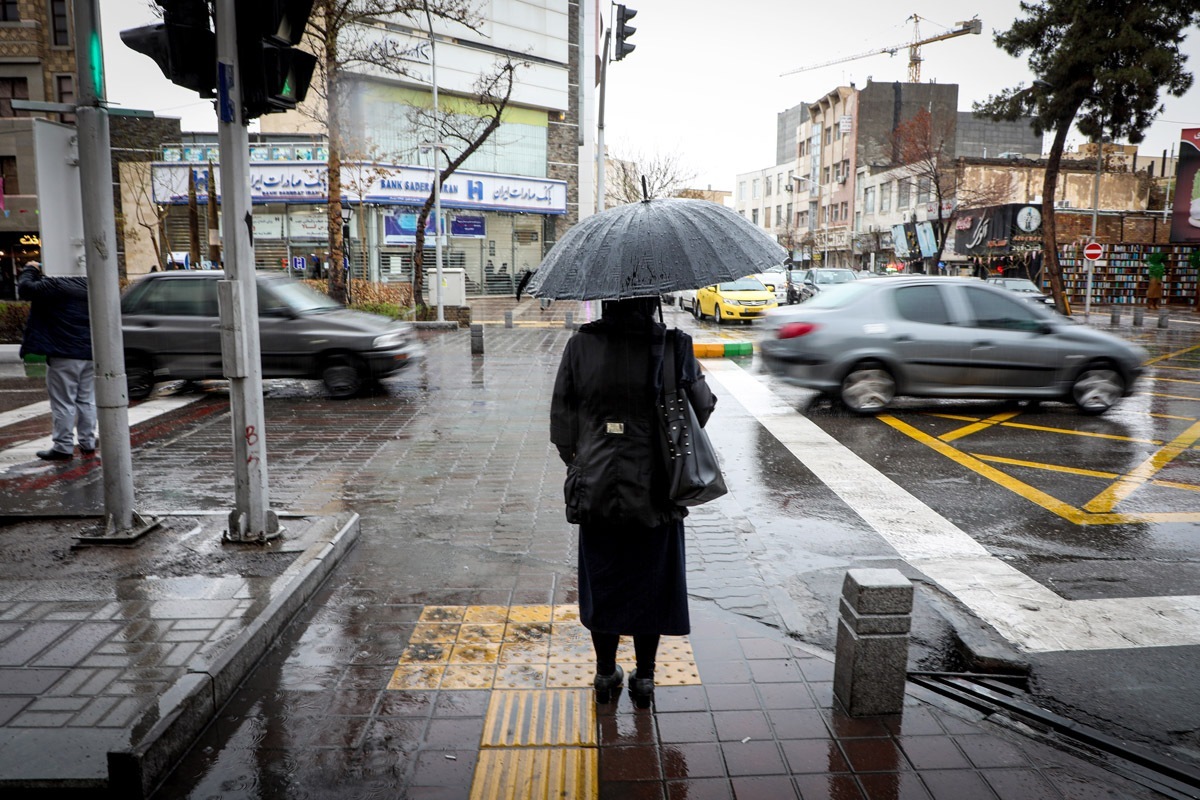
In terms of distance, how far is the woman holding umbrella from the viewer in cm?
342

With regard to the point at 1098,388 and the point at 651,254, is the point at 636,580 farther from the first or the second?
the point at 1098,388

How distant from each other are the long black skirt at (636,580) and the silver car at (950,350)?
776 centimetres

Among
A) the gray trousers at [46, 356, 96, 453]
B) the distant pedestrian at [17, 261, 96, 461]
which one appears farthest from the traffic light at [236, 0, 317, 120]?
the gray trousers at [46, 356, 96, 453]

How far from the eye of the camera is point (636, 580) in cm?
356

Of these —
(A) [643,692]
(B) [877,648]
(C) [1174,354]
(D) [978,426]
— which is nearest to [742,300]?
(C) [1174,354]

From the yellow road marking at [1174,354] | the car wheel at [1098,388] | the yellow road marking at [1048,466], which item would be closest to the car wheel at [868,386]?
the yellow road marking at [1048,466]

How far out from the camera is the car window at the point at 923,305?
1080 centimetres

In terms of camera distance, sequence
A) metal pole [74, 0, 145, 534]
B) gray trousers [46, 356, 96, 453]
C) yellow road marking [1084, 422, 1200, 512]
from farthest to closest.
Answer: gray trousers [46, 356, 96, 453], yellow road marking [1084, 422, 1200, 512], metal pole [74, 0, 145, 534]

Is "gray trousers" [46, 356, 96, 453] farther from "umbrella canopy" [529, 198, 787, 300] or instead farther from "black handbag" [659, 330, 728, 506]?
"black handbag" [659, 330, 728, 506]

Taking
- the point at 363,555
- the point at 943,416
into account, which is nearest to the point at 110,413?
Answer: the point at 363,555

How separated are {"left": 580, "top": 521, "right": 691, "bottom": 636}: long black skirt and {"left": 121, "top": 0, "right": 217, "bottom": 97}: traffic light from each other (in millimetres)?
3655

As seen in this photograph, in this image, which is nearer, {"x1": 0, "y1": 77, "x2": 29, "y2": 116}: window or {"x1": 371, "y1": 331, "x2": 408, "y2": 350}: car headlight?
{"x1": 371, "y1": 331, "x2": 408, "y2": 350}: car headlight

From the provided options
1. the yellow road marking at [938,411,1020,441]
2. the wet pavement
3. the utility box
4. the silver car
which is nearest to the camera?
the wet pavement

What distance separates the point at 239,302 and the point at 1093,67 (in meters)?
26.3
